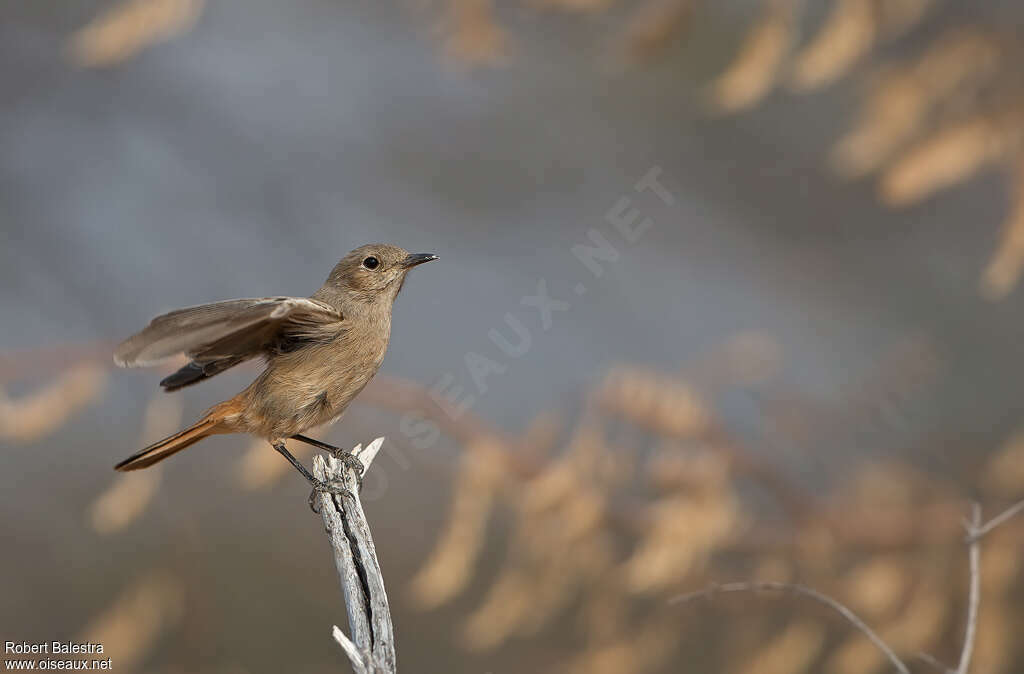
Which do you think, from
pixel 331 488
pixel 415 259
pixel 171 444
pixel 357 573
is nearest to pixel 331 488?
pixel 331 488

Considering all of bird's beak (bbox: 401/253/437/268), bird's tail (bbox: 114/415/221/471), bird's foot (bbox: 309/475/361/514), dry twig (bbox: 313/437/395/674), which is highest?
bird's beak (bbox: 401/253/437/268)

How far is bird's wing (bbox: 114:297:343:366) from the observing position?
3.62ft

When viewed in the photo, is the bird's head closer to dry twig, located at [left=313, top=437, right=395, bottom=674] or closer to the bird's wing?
the bird's wing

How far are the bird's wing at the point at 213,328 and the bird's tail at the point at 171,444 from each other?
0.34 feet

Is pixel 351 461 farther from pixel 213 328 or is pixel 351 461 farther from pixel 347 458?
pixel 213 328

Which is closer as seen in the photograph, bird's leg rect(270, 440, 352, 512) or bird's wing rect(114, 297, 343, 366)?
bird's wing rect(114, 297, 343, 366)

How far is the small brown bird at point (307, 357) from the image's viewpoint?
4.37ft

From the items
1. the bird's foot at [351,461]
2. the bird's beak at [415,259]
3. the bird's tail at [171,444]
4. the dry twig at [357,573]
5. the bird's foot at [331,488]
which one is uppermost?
the bird's beak at [415,259]

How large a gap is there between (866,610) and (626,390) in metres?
0.92

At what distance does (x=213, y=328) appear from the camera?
111 centimetres

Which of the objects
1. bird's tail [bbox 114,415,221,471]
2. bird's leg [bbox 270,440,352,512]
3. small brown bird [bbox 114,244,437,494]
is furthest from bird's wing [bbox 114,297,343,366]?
bird's leg [bbox 270,440,352,512]

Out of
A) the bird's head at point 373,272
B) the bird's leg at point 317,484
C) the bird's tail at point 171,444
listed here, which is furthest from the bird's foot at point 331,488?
the bird's head at point 373,272

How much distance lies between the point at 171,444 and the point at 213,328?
323 mm

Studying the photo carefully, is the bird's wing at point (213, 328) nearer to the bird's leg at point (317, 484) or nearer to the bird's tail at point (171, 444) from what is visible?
the bird's tail at point (171, 444)
